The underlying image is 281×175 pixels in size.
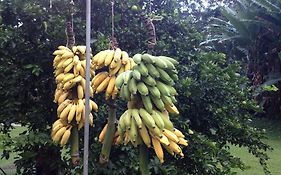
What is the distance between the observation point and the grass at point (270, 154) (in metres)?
6.63

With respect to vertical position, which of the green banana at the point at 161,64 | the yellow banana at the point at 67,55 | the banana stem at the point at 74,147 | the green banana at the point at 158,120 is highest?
the green banana at the point at 161,64

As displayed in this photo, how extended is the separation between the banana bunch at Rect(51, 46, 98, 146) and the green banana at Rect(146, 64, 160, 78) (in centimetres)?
49

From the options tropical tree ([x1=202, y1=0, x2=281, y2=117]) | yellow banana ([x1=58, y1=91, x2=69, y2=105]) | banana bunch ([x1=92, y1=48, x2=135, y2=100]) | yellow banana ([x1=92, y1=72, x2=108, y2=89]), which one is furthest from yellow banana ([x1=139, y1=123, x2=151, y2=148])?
tropical tree ([x1=202, y1=0, x2=281, y2=117])

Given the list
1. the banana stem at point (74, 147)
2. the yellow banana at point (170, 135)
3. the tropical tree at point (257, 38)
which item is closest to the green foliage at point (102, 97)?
the banana stem at point (74, 147)

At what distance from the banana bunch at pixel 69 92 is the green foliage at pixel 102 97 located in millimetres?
884

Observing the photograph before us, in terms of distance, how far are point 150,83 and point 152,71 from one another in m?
0.06

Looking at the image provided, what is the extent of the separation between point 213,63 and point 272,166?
12.4ft

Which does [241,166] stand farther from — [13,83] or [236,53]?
[236,53]

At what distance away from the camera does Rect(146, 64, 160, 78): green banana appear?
1.82 metres

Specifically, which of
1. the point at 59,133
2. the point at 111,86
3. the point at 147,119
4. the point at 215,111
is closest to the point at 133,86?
the point at 147,119

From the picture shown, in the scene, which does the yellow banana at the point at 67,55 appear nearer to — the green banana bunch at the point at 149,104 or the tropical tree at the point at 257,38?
the green banana bunch at the point at 149,104

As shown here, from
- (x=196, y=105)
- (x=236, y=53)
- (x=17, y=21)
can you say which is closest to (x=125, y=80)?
(x=196, y=105)

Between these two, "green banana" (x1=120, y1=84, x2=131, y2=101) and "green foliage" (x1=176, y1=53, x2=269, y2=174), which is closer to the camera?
"green banana" (x1=120, y1=84, x2=131, y2=101)

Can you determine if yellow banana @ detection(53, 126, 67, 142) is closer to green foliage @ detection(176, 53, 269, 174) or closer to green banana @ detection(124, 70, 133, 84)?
green banana @ detection(124, 70, 133, 84)
